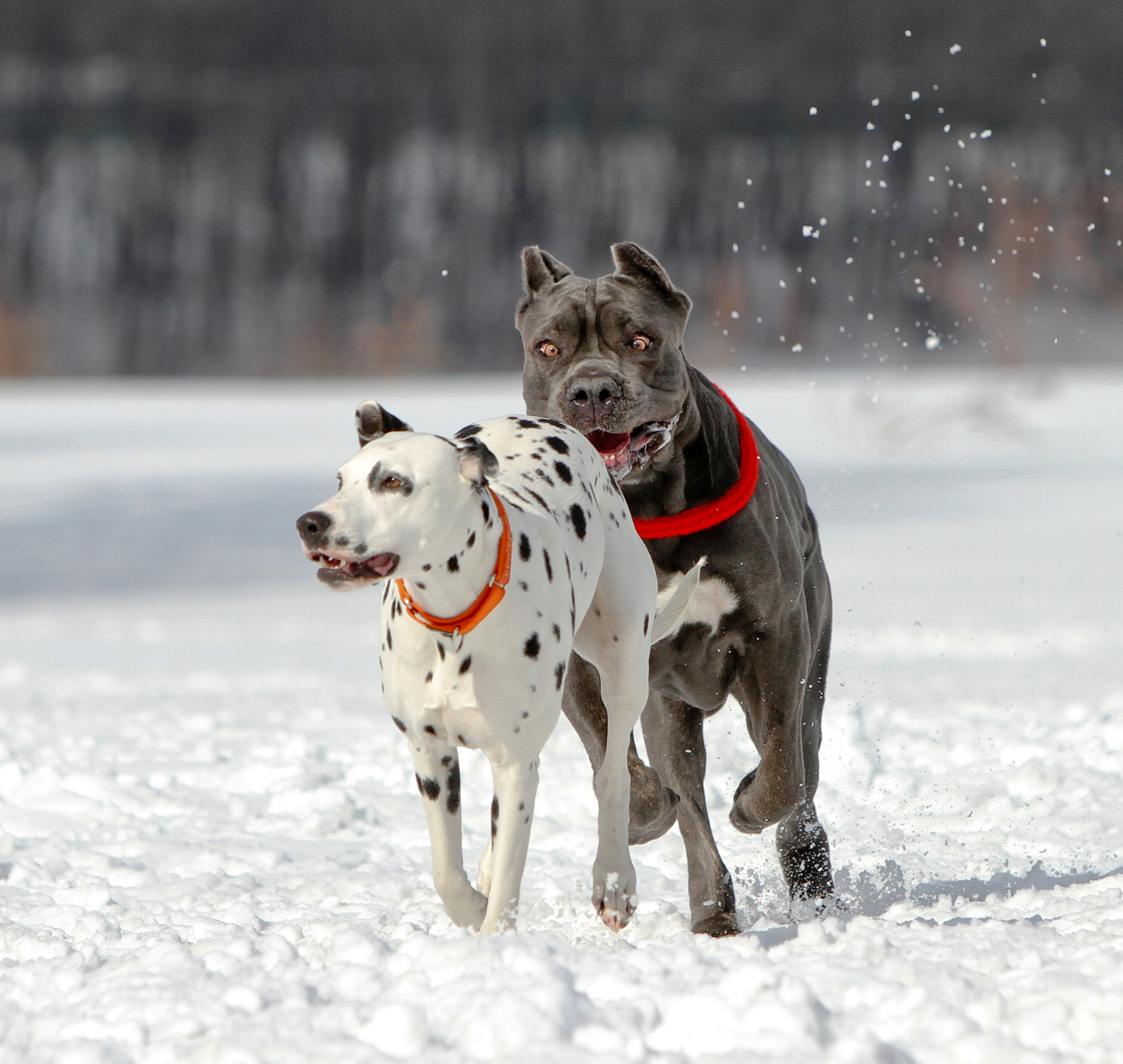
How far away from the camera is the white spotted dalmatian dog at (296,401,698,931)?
2.78 m

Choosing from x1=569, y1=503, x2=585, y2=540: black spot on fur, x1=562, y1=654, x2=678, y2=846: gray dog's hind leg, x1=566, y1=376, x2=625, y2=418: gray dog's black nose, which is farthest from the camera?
x1=562, y1=654, x2=678, y2=846: gray dog's hind leg

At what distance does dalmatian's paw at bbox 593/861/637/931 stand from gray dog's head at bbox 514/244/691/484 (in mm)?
1129

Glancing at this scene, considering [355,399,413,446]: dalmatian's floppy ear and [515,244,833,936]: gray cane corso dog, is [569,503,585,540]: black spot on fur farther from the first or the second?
[515,244,833,936]: gray cane corso dog

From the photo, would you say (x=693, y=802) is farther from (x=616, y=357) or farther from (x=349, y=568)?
(x=349, y=568)

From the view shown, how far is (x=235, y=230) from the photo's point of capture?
22.1m

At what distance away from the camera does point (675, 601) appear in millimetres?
3932

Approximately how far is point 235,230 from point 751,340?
964 centimetres

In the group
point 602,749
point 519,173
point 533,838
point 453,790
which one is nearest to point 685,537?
point 602,749

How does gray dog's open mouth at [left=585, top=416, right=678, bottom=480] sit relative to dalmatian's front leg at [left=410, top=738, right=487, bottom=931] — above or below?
above

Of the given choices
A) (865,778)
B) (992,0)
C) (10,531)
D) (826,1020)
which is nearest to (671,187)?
(992,0)

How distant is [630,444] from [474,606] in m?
1.20

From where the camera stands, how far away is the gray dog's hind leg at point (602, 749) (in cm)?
411

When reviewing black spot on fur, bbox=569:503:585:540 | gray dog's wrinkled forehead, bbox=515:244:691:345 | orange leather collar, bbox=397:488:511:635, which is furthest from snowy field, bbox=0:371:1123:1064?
gray dog's wrinkled forehead, bbox=515:244:691:345

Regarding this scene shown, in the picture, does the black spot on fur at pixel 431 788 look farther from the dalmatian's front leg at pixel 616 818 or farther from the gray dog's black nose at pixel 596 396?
the gray dog's black nose at pixel 596 396
